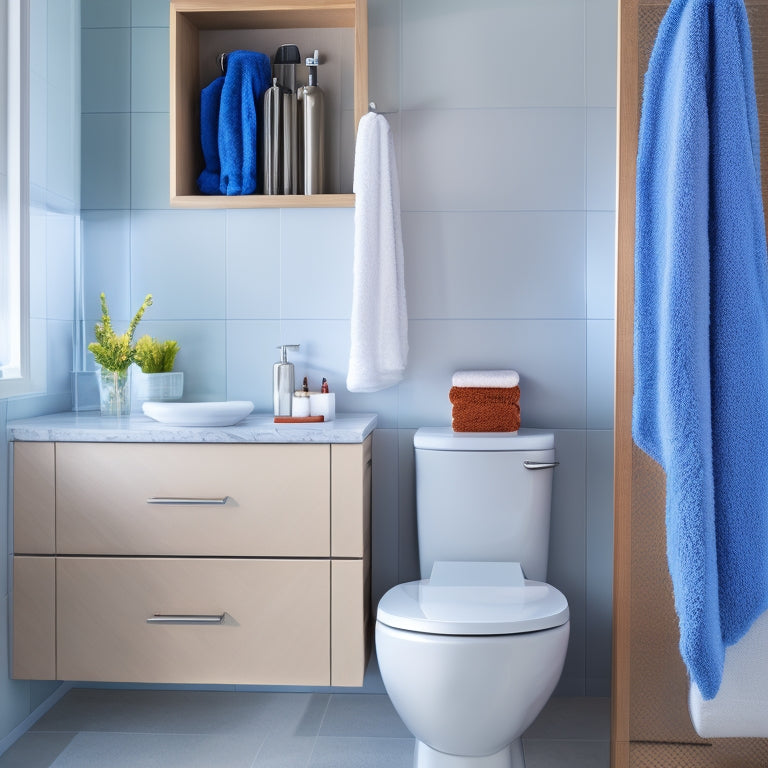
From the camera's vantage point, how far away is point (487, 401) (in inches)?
81.4

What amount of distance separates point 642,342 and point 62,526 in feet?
4.37

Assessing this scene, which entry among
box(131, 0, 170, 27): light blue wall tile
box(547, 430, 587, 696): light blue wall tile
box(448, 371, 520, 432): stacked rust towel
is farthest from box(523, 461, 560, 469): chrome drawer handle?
box(131, 0, 170, 27): light blue wall tile

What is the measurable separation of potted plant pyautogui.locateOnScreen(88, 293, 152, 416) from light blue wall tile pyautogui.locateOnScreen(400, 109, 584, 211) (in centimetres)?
85

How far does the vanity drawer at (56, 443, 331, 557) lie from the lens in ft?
6.05

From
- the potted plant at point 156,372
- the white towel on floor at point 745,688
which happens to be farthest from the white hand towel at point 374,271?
the white towel on floor at point 745,688

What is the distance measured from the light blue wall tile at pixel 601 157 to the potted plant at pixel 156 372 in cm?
121

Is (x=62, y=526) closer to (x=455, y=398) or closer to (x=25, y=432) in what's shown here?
(x=25, y=432)

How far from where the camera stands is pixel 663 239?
52.2 inches

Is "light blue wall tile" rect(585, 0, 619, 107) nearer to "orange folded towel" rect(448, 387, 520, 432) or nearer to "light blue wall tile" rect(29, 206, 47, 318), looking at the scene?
"orange folded towel" rect(448, 387, 520, 432)

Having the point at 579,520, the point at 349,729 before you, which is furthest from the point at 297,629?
the point at 579,520

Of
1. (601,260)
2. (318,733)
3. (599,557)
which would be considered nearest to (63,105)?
(601,260)

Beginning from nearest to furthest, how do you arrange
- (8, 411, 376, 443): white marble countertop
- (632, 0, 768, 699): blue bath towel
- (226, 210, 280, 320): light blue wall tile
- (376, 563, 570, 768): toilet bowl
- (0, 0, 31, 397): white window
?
1. (632, 0, 768, 699): blue bath towel
2. (376, 563, 570, 768): toilet bowl
3. (8, 411, 376, 443): white marble countertop
4. (0, 0, 31, 397): white window
5. (226, 210, 280, 320): light blue wall tile

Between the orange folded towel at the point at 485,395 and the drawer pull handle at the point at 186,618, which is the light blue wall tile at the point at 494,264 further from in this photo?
the drawer pull handle at the point at 186,618

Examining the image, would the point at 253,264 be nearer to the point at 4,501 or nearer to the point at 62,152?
the point at 62,152
